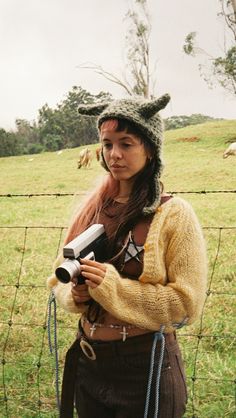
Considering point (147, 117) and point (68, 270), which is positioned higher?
point (147, 117)

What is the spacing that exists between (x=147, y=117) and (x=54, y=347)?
1.78 m

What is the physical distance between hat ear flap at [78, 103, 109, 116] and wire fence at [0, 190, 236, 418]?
942mm

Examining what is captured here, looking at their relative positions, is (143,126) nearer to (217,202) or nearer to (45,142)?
(217,202)

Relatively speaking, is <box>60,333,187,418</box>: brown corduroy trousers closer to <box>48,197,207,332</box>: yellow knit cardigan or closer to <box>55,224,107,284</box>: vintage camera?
<box>48,197,207,332</box>: yellow knit cardigan

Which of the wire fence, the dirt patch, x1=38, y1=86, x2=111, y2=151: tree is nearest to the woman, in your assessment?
the wire fence

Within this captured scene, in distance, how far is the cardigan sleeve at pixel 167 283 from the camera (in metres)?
1.48

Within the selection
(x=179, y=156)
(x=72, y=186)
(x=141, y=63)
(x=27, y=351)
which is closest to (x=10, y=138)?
(x=141, y=63)

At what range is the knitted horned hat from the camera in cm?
152

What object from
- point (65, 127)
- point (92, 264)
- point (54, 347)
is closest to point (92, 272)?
point (92, 264)

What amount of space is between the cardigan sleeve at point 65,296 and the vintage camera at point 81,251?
0.25 m

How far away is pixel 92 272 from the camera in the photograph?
4.64 ft

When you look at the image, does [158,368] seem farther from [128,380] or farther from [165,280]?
[165,280]

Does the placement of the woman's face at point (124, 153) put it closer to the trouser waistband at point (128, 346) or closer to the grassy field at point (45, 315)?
the grassy field at point (45, 315)

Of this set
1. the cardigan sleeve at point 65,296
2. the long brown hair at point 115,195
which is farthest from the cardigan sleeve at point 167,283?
the cardigan sleeve at point 65,296
